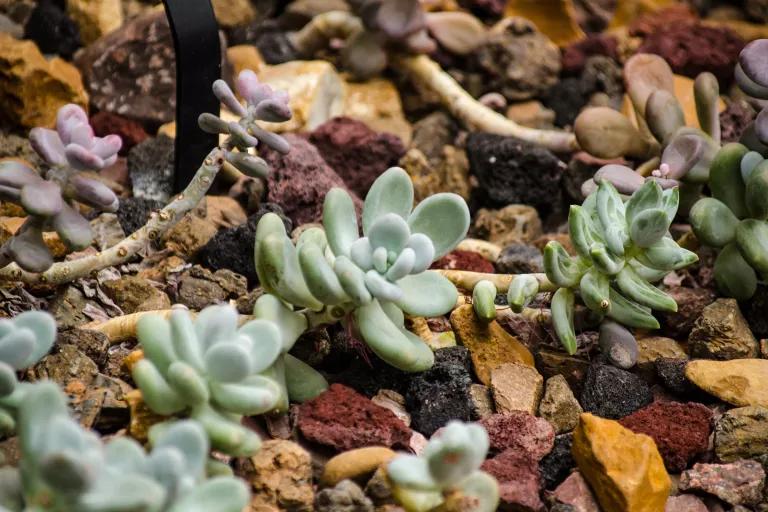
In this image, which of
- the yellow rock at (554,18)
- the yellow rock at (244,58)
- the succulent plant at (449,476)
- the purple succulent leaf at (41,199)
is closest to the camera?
the succulent plant at (449,476)

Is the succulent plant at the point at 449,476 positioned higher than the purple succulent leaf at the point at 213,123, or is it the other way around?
the purple succulent leaf at the point at 213,123

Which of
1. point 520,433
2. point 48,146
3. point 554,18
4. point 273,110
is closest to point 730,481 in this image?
point 520,433

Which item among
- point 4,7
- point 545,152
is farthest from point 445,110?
point 4,7

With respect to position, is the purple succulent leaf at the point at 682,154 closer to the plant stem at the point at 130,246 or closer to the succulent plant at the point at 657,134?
the succulent plant at the point at 657,134

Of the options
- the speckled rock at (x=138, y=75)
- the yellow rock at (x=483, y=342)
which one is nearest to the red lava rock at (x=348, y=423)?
the yellow rock at (x=483, y=342)

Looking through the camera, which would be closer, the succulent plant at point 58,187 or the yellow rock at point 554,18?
the succulent plant at point 58,187

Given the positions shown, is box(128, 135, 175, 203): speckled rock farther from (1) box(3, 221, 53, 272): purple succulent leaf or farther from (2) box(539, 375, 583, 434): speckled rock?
(2) box(539, 375, 583, 434): speckled rock
